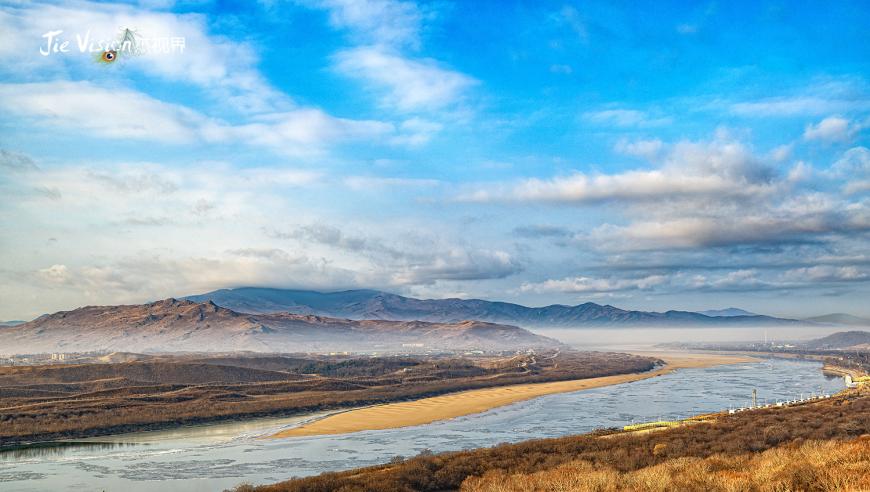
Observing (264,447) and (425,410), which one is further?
(425,410)

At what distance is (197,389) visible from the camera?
298 feet

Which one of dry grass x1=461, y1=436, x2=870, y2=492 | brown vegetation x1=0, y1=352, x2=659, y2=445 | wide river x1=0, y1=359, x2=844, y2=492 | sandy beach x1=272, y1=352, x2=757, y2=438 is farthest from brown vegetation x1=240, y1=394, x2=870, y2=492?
brown vegetation x1=0, y1=352, x2=659, y2=445

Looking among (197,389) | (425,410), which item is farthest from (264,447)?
(197,389)

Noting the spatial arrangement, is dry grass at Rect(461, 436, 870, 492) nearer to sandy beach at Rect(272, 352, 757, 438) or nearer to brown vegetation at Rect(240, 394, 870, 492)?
brown vegetation at Rect(240, 394, 870, 492)

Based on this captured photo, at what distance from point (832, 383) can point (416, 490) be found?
101m

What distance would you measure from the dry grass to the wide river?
19130mm

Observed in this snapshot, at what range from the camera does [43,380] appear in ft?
343

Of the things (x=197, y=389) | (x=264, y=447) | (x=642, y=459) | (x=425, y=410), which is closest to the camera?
(x=642, y=459)

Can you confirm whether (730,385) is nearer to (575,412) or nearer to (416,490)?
(575,412)

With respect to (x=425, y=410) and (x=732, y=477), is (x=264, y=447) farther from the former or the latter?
(x=732, y=477)

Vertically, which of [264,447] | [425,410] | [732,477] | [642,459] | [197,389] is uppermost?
[732,477]

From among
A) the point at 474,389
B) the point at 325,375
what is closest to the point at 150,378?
the point at 325,375

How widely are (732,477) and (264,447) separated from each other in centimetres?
3808

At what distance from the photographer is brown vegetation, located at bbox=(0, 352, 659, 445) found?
63781 millimetres
